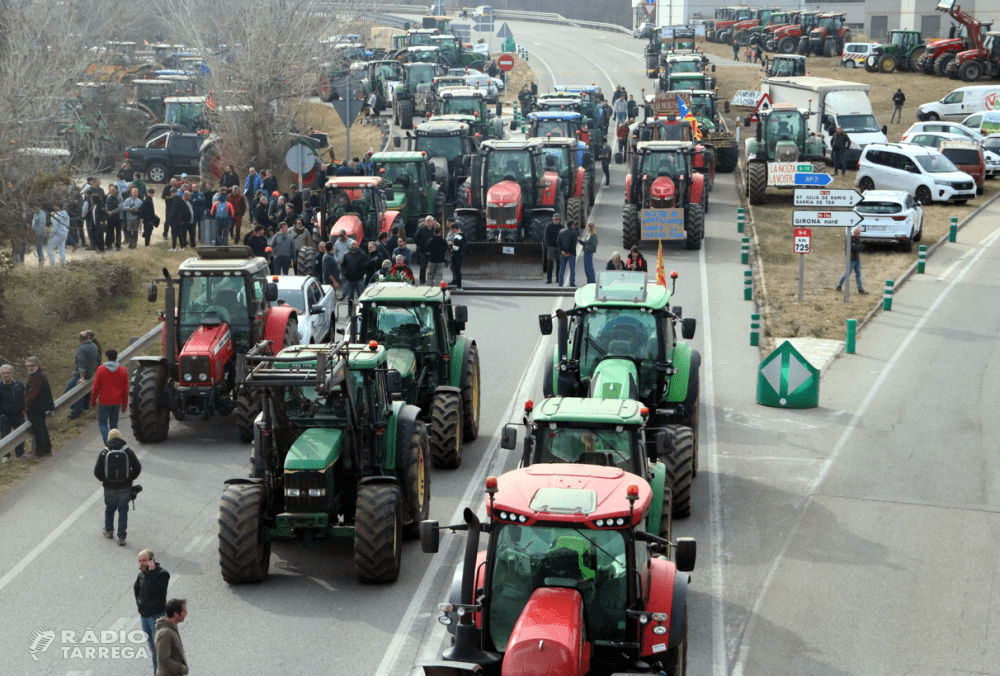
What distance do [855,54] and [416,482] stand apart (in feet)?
197

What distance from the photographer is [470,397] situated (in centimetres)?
1695

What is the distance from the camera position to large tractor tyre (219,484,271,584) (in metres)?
12.2

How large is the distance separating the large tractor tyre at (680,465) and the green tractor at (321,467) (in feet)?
9.29

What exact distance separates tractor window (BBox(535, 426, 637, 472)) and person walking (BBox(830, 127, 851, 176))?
31272 mm

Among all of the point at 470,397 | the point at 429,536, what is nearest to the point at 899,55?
the point at 470,397

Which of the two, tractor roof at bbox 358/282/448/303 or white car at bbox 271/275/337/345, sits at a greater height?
tractor roof at bbox 358/282/448/303

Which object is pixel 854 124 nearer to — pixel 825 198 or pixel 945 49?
pixel 825 198

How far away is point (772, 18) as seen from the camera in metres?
82.4

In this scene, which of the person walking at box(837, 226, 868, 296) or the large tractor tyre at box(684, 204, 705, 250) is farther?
the large tractor tyre at box(684, 204, 705, 250)

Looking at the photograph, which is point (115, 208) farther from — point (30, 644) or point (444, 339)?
point (30, 644)

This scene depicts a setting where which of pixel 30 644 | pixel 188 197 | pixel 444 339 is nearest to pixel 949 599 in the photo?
pixel 444 339

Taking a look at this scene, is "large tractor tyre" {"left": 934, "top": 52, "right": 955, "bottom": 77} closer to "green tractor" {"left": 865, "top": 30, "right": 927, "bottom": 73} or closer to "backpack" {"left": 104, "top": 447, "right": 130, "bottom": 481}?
"green tractor" {"left": 865, "top": 30, "right": 927, "bottom": 73}

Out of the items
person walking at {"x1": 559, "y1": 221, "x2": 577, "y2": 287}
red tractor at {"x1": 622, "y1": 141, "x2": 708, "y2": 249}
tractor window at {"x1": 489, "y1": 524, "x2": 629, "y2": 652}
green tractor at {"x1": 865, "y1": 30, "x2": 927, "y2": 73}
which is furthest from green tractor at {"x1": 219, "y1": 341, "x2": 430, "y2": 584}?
green tractor at {"x1": 865, "y1": 30, "x2": 927, "y2": 73}

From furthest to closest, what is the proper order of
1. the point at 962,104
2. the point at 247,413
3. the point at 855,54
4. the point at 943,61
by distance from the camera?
the point at 855,54 → the point at 943,61 → the point at 962,104 → the point at 247,413
